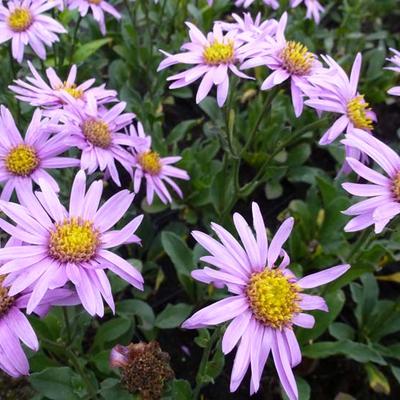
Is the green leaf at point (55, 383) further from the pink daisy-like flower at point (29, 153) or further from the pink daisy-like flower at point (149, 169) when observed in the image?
the pink daisy-like flower at point (149, 169)

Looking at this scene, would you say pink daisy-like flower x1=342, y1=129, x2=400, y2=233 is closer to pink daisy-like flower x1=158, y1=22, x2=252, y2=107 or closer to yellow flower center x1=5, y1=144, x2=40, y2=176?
pink daisy-like flower x1=158, y1=22, x2=252, y2=107

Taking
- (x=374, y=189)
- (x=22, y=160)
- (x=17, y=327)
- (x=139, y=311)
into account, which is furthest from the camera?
(x=139, y=311)

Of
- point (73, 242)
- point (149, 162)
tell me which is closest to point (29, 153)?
point (73, 242)

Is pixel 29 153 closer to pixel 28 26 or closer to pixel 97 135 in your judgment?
pixel 97 135

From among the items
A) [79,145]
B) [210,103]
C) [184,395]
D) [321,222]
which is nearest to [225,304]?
[184,395]

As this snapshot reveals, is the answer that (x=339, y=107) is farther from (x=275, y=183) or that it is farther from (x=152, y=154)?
(x=275, y=183)

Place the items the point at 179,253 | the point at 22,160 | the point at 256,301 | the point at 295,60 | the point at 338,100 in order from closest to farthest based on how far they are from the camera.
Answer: the point at 256,301, the point at 22,160, the point at 338,100, the point at 295,60, the point at 179,253
